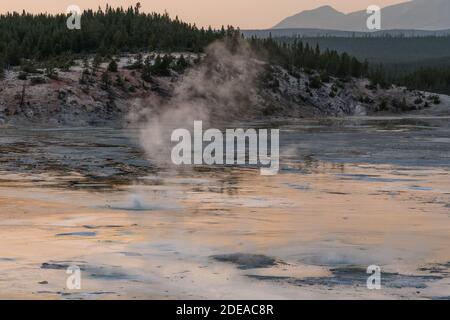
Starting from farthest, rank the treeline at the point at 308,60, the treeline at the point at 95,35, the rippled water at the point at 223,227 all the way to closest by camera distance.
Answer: the treeline at the point at 308,60
the treeline at the point at 95,35
the rippled water at the point at 223,227

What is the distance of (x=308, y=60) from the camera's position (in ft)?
286

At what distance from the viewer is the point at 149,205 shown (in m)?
20.2

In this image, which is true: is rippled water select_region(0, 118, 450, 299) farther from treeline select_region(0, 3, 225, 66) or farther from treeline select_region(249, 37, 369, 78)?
treeline select_region(249, 37, 369, 78)

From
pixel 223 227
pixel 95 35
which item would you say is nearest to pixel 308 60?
pixel 95 35

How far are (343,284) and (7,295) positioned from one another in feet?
12.1

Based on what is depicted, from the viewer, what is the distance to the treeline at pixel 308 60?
85.9m

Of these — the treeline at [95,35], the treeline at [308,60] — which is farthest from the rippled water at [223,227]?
the treeline at [308,60]

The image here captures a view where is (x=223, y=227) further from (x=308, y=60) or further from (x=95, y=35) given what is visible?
(x=308, y=60)

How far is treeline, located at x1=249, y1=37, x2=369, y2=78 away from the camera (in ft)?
282

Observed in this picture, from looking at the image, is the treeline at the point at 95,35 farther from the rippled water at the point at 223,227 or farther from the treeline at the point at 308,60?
the rippled water at the point at 223,227

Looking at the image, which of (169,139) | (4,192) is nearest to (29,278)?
(4,192)

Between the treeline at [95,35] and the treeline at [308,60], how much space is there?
144 inches

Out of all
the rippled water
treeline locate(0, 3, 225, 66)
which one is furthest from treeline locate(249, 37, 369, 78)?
the rippled water
